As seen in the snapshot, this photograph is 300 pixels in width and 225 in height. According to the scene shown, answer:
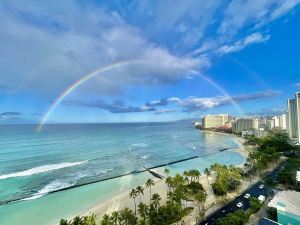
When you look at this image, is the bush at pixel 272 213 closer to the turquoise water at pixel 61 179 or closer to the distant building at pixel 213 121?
the turquoise water at pixel 61 179

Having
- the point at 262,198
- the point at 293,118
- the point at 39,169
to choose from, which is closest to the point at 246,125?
the point at 293,118

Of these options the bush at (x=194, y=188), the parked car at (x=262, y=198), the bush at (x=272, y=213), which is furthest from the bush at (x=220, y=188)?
the bush at (x=272, y=213)

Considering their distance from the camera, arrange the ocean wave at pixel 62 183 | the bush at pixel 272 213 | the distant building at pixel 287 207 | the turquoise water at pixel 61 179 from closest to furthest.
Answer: the distant building at pixel 287 207
the bush at pixel 272 213
the turquoise water at pixel 61 179
the ocean wave at pixel 62 183

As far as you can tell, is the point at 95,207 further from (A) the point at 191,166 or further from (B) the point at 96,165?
(A) the point at 191,166

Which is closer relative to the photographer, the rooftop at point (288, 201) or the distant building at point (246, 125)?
the rooftop at point (288, 201)

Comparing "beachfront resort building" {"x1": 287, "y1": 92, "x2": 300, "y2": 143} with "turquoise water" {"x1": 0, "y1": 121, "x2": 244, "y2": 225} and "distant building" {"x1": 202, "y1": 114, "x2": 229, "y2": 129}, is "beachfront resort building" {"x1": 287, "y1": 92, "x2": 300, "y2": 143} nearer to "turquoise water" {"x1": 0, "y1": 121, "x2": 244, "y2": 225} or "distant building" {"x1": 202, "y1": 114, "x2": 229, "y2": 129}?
"turquoise water" {"x1": 0, "y1": 121, "x2": 244, "y2": 225}

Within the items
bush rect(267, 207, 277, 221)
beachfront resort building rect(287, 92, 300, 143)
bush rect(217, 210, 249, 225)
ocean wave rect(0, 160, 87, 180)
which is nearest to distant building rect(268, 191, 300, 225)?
bush rect(267, 207, 277, 221)

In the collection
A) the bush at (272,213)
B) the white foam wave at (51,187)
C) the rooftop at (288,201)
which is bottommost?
the white foam wave at (51,187)

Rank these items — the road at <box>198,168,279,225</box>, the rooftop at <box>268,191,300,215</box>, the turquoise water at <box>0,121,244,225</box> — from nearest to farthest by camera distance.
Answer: the rooftop at <box>268,191,300,215</box> < the road at <box>198,168,279,225</box> < the turquoise water at <box>0,121,244,225</box>
